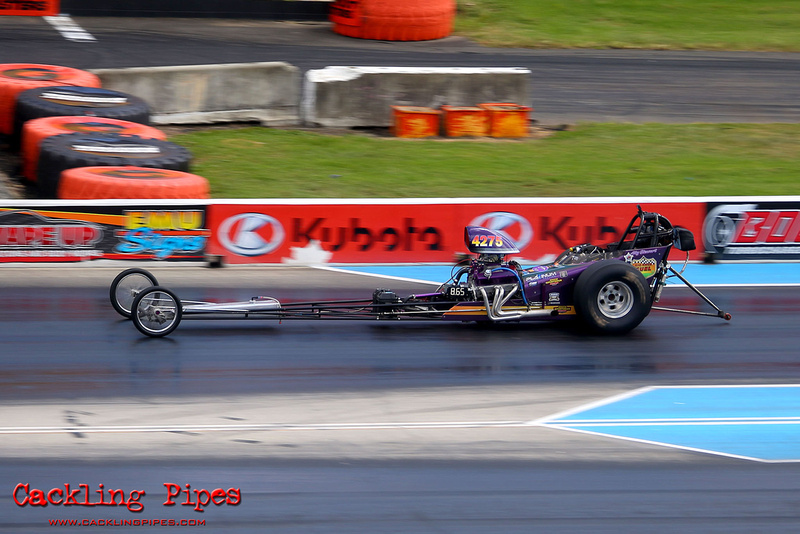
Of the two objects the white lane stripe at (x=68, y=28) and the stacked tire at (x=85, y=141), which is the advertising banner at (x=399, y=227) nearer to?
the stacked tire at (x=85, y=141)

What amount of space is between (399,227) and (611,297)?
14.2ft

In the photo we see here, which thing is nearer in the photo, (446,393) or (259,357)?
(446,393)

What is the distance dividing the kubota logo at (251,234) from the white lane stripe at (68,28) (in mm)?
15436

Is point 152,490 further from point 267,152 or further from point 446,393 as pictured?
point 267,152

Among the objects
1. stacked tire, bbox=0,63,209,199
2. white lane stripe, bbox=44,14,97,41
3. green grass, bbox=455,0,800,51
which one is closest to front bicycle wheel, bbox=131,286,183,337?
stacked tire, bbox=0,63,209,199

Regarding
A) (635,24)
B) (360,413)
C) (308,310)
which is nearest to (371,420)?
(360,413)

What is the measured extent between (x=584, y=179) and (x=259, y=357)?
10.2 meters

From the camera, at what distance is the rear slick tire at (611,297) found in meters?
10.5

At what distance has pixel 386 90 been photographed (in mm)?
20422

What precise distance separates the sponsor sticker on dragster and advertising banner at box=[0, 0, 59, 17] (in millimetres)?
22855

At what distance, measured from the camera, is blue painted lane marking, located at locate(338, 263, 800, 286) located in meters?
13.7

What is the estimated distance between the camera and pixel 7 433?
7.69m

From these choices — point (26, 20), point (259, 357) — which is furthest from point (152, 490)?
point (26, 20)

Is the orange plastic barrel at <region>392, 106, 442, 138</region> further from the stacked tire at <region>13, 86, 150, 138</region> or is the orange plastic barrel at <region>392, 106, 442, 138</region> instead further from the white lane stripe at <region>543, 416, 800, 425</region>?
the white lane stripe at <region>543, 416, 800, 425</region>
